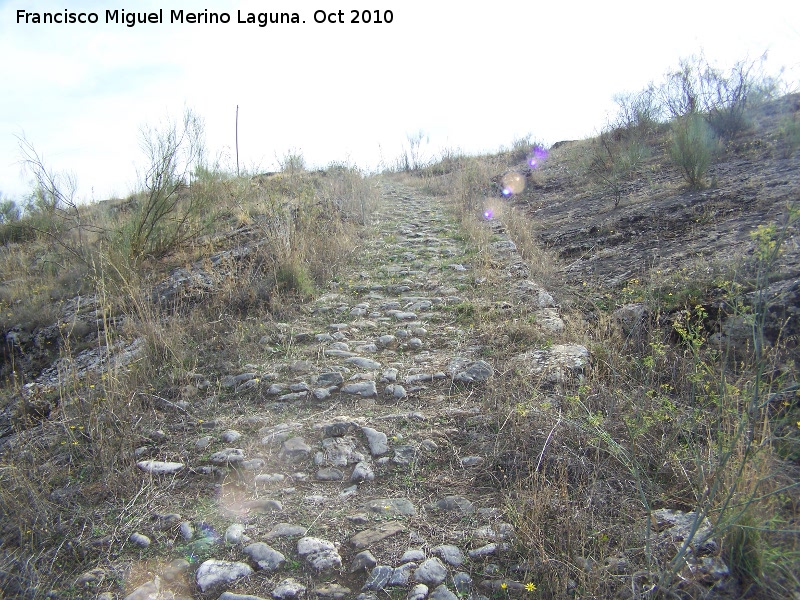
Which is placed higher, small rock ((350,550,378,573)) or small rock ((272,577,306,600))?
small rock ((350,550,378,573))

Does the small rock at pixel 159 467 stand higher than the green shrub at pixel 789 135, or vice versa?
the green shrub at pixel 789 135

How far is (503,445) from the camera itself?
2814 mm

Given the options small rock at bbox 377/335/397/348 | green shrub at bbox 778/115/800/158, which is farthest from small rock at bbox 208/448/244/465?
green shrub at bbox 778/115/800/158

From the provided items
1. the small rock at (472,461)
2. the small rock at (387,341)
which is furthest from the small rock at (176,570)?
the small rock at (387,341)

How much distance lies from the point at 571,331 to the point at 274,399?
2277mm

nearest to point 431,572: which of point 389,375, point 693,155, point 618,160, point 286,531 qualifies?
point 286,531

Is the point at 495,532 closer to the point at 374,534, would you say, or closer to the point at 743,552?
the point at 374,534

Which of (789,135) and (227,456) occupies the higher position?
(789,135)

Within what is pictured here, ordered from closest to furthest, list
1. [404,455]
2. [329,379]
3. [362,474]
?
[362,474]
[404,455]
[329,379]

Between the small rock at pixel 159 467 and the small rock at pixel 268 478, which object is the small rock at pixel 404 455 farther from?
the small rock at pixel 159 467

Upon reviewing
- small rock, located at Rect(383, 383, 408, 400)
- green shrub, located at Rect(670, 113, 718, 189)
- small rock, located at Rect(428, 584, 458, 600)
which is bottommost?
small rock, located at Rect(428, 584, 458, 600)

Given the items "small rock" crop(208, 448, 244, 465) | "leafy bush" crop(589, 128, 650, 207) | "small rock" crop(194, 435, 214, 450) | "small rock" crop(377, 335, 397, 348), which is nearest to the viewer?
"small rock" crop(208, 448, 244, 465)

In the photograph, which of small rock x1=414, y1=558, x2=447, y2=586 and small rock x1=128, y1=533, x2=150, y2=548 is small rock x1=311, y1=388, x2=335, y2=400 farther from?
small rock x1=414, y1=558, x2=447, y2=586

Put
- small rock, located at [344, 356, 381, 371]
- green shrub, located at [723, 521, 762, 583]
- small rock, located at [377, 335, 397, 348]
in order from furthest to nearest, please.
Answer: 1. small rock, located at [377, 335, 397, 348]
2. small rock, located at [344, 356, 381, 371]
3. green shrub, located at [723, 521, 762, 583]
